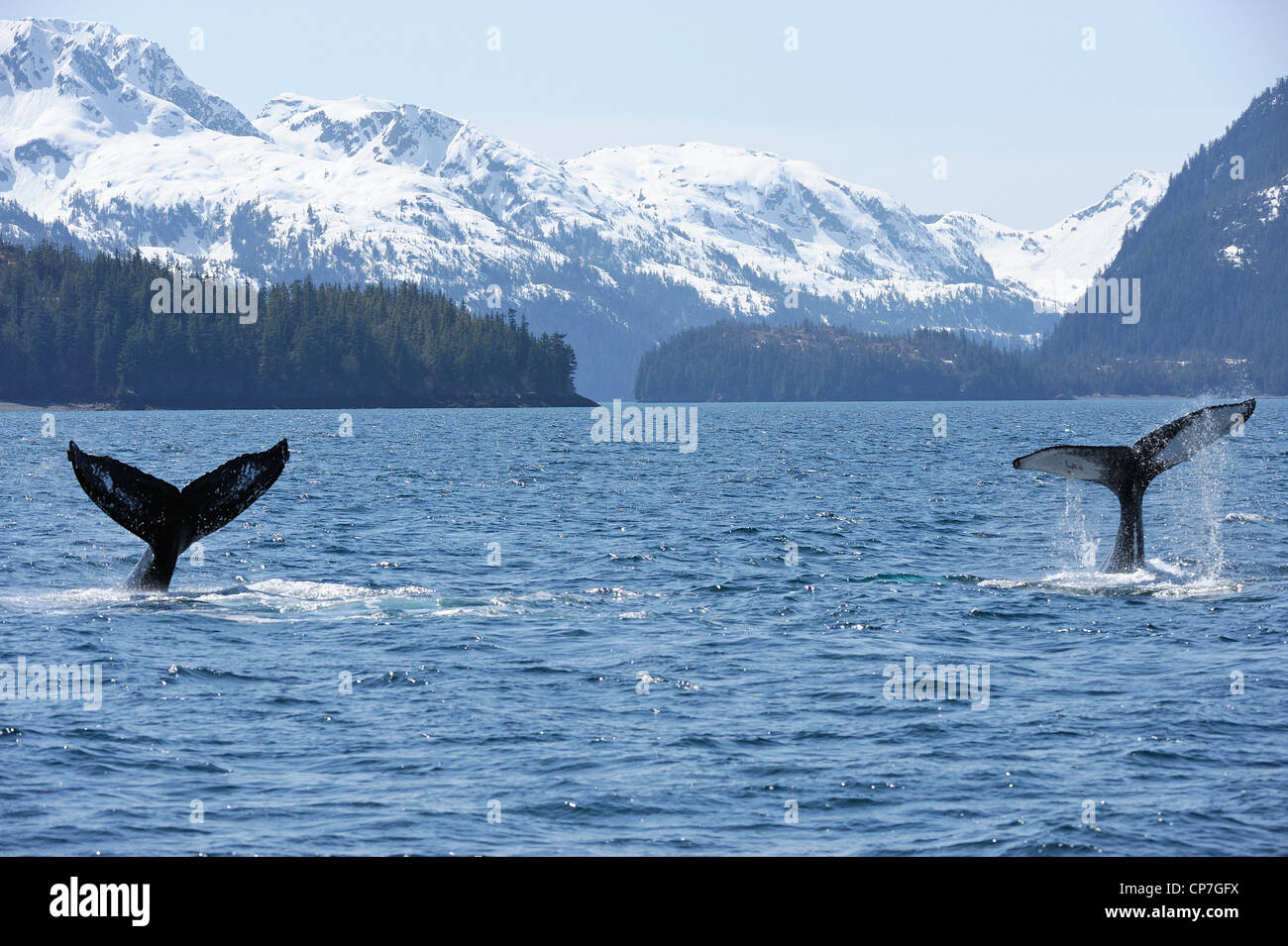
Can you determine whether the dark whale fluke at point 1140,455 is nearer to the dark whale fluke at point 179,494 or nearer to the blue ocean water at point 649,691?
the blue ocean water at point 649,691

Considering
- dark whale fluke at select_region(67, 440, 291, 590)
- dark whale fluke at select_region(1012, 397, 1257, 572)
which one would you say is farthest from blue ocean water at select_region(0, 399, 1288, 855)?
dark whale fluke at select_region(1012, 397, 1257, 572)

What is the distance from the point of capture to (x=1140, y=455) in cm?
2519

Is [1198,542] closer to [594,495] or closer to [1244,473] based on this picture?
[594,495]

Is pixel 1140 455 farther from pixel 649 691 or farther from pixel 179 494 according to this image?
pixel 179 494

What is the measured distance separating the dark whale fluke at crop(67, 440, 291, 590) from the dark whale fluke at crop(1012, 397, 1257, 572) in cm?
1204

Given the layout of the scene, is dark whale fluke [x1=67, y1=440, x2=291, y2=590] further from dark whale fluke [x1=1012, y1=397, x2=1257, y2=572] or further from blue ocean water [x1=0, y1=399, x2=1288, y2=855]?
dark whale fluke [x1=1012, y1=397, x2=1257, y2=572]

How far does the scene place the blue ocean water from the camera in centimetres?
1330

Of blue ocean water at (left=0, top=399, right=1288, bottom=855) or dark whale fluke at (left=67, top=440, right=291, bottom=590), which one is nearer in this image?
blue ocean water at (left=0, top=399, right=1288, bottom=855)

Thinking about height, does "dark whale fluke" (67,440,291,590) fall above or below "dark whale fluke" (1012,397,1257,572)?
below

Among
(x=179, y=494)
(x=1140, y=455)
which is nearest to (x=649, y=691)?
(x=179, y=494)

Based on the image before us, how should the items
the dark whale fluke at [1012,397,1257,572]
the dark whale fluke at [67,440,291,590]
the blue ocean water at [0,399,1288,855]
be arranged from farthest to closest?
1. the dark whale fluke at [1012,397,1257,572]
2. the dark whale fluke at [67,440,291,590]
3. the blue ocean water at [0,399,1288,855]

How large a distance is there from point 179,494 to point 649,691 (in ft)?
29.3
